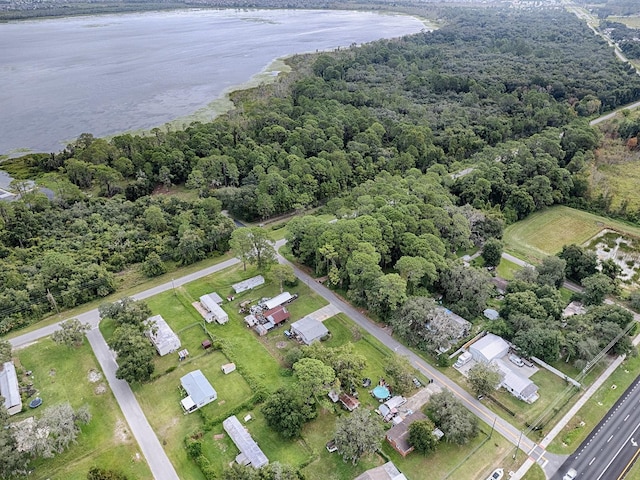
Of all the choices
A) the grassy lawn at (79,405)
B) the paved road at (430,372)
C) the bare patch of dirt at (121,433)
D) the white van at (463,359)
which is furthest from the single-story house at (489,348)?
the bare patch of dirt at (121,433)

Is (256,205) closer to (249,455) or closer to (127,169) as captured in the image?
(127,169)

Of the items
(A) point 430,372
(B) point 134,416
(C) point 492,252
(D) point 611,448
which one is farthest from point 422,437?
(C) point 492,252

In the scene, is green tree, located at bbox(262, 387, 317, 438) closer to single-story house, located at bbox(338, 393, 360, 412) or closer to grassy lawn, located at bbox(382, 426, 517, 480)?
single-story house, located at bbox(338, 393, 360, 412)

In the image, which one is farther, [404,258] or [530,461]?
[404,258]

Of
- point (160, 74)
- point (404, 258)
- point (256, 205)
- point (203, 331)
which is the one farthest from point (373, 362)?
point (160, 74)

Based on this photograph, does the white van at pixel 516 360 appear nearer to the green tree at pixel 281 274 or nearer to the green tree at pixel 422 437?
the green tree at pixel 422 437

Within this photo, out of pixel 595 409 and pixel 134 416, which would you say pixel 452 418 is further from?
pixel 134 416
